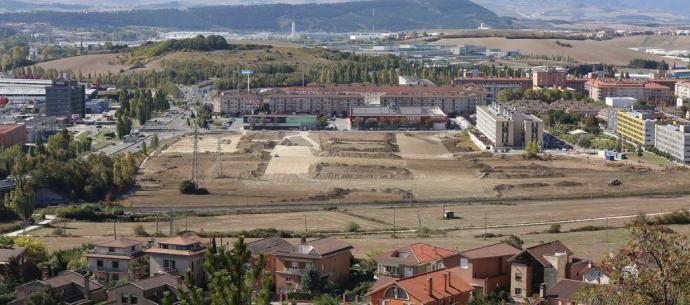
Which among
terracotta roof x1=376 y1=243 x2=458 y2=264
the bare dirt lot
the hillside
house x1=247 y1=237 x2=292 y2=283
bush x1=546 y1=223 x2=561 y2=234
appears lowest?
the bare dirt lot

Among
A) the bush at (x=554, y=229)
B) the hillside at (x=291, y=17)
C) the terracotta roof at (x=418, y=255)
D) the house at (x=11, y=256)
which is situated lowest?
the bush at (x=554, y=229)

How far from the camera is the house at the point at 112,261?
13.6 m

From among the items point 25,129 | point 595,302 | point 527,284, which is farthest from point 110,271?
point 25,129

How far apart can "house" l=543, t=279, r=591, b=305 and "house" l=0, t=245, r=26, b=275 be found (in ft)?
19.3

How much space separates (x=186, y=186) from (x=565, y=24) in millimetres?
97430

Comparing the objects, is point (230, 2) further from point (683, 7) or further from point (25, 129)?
point (25, 129)

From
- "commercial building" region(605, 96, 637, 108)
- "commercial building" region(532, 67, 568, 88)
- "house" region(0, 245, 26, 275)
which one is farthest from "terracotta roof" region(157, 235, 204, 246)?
"commercial building" region(532, 67, 568, 88)

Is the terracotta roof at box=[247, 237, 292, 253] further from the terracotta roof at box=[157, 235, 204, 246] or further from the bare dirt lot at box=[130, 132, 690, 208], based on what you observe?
the bare dirt lot at box=[130, 132, 690, 208]

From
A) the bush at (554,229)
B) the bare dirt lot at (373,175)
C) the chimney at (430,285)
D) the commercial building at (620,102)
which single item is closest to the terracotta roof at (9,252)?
the chimney at (430,285)

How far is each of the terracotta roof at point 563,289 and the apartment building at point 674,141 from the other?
55.8 feet

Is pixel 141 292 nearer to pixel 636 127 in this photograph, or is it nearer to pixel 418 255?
pixel 418 255

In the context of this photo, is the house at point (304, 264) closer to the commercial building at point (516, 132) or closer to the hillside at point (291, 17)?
the commercial building at point (516, 132)

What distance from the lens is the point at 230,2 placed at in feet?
538

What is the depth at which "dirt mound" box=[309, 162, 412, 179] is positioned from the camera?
987 inches
